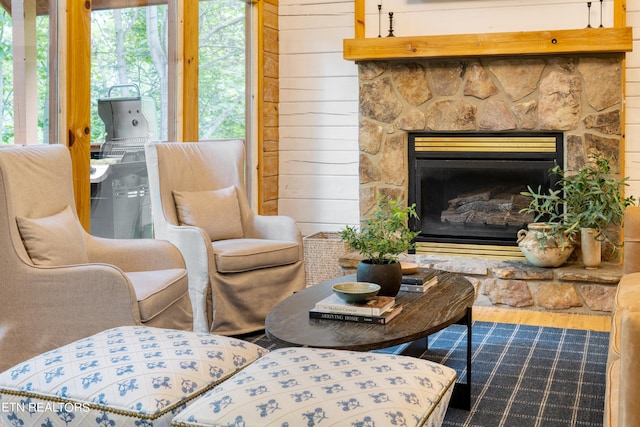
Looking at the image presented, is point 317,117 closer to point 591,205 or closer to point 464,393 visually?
point 591,205

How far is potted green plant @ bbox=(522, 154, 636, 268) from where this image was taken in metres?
4.59

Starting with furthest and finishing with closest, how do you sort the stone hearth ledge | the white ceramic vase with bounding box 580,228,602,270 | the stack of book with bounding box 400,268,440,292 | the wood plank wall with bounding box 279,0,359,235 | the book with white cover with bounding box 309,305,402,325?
the wood plank wall with bounding box 279,0,359,235 → the white ceramic vase with bounding box 580,228,602,270 → the stone hearth ledge → the stack of book with bounding box 400,268,440,292 → the book with white cover with bounding box 309,305,402,325

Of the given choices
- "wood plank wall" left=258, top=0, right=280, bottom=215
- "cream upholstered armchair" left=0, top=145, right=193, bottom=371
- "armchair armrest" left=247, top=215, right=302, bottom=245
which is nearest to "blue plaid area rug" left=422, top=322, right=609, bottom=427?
"armchair armrest" left=247, top=215, right=302, bottom=245

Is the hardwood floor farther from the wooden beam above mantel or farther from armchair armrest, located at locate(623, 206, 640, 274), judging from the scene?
the wooden beam above mantel

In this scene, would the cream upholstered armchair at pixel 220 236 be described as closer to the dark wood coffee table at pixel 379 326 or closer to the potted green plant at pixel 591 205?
the dark wood coffee table at pixel 379 326

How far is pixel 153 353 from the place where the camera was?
2.04 m

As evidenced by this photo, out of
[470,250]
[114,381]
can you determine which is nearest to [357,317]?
[114,381]

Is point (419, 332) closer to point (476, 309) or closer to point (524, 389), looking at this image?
point (524, 389)

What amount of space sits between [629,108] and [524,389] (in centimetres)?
253

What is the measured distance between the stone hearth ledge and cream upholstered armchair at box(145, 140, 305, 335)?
78cm

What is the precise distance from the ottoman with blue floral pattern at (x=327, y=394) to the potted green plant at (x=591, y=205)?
2.87 metres

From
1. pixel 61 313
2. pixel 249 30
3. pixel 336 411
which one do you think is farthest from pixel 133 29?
pixel 336 411

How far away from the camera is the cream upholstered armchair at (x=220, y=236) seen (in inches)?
152

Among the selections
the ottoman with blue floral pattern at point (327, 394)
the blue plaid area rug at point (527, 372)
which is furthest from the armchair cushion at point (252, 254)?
the ottoman with blue floral pattern at point (327, 394)
